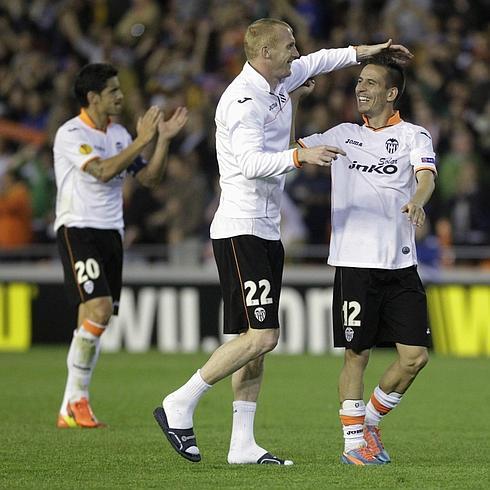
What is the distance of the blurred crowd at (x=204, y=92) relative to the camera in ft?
54.4

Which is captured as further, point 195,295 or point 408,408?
point 195,295

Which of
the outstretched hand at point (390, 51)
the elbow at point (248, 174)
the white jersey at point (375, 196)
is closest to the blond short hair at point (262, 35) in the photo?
the white jersey at point (375, 196)

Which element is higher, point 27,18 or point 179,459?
point 27,18

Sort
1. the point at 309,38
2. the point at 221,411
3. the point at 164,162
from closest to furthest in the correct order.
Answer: the point at 164,162
the point at 221,411
the point at 309,38

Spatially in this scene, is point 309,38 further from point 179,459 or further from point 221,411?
point 179,459

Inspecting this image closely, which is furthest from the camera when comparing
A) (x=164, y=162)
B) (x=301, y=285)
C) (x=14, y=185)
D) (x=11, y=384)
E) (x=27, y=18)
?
(x=27, y=18)

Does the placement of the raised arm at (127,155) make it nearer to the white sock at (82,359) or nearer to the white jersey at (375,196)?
the white sock at (82,359)

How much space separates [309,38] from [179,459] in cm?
Answer: 1206

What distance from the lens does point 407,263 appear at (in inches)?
306

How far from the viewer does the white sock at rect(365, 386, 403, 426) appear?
25.7 feet

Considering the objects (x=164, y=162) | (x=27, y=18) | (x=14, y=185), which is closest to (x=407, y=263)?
(x=164, y=162)

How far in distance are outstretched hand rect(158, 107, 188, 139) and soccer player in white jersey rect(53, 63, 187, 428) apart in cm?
30

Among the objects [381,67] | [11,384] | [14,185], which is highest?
[381,67]

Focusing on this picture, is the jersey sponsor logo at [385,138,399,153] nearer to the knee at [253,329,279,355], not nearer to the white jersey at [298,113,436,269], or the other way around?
the white jersey at [298,113,436,269]
